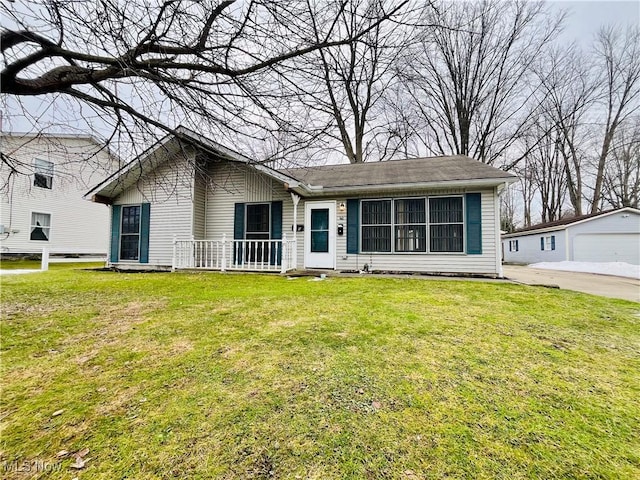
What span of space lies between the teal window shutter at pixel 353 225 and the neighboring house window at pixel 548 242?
15.3 meters

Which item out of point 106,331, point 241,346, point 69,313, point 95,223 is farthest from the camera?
point 95,223

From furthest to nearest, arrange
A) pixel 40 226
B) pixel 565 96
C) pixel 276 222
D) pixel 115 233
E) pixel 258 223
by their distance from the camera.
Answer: pixel 565 96 < pixel 40 226 < pixel 115 233 < pixel 258 223 < pixel 276 222

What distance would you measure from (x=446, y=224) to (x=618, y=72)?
19.5 metres

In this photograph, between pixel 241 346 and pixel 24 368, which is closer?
pixel 24 368

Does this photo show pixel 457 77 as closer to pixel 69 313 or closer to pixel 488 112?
pixel 488 112

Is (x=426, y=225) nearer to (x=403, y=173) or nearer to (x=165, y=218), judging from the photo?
(x=403, y=173)

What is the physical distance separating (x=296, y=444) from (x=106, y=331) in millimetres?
3041

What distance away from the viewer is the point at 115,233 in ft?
36.1

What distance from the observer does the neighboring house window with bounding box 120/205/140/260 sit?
10766 mm

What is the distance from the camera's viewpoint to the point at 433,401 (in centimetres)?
208

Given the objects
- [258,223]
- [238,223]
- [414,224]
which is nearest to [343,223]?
[414,224]

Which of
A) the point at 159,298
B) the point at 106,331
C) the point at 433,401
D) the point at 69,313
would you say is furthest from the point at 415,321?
the point at 69,313

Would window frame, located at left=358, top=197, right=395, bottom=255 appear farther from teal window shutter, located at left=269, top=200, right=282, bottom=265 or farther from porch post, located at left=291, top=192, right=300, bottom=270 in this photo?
teal window shutter, located at left=269, top=200, right=282, bottom=265

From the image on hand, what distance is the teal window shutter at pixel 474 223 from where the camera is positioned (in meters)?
8.25
